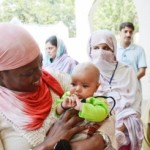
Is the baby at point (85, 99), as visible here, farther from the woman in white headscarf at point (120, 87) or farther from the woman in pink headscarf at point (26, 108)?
the woman in white headscarf at point (120, 87)

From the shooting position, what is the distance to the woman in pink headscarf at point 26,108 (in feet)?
3.88

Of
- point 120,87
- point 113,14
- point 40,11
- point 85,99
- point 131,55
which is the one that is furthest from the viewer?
point 40,11

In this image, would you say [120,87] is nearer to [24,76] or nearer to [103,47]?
[103,47]

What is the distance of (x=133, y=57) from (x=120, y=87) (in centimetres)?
154

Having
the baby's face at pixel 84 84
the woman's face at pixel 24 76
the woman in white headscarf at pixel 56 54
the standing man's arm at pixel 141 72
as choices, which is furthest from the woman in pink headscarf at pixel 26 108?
the standing man's arm at pixel 141 72

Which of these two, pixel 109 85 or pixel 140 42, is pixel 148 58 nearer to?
pixel 140 42

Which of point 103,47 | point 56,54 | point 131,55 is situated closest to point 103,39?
point 103,47

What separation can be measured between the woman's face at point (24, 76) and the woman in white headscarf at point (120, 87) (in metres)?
1.16

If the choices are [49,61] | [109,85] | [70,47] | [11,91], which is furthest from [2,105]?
[70,47]

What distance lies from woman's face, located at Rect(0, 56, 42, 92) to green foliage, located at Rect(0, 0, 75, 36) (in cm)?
386

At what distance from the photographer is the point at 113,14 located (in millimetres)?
5168

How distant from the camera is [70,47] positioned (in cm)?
565

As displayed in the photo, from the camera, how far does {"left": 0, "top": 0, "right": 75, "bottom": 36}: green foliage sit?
16.5ft

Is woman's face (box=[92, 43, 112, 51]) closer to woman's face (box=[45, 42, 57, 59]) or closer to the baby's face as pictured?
the baby's face
